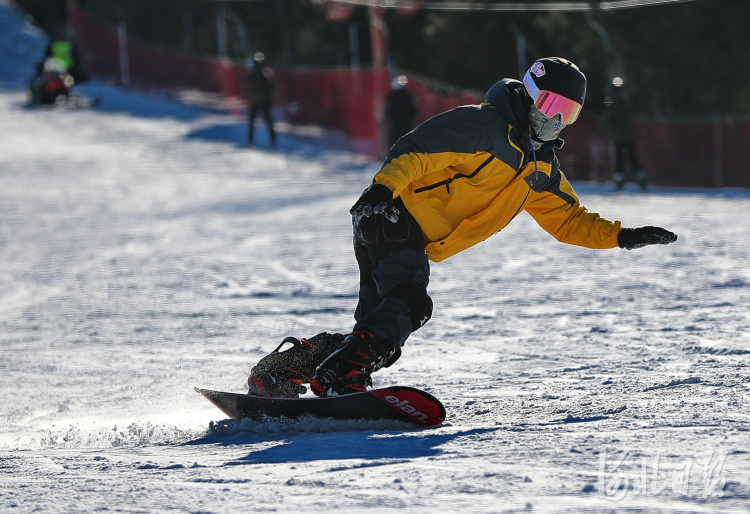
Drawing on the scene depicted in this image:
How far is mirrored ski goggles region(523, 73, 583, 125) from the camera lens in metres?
3.83

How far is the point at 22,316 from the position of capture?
6.89 meters

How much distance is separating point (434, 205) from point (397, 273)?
1.07 ft

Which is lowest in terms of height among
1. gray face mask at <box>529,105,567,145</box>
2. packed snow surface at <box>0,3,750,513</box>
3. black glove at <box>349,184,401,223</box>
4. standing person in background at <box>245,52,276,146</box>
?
packed snow surface at <box>0,3,750,513</box>

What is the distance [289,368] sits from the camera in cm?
412

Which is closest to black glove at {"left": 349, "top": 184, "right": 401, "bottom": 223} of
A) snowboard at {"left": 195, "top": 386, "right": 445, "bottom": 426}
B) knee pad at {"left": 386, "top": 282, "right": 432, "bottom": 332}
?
knee pad at {"left": 386, "top": 282, "right": 432, "bottom": 332}

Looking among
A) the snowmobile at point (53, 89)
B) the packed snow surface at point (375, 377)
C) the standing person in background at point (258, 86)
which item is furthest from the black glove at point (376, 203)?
the snowmobile at point (53, 89)

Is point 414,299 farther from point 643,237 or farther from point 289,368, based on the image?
point 643,237

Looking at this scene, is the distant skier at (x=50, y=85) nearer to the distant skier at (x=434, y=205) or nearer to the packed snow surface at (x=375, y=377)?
the packed snow surface at (x=375, y=377)

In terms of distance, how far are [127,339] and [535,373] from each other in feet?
8.77

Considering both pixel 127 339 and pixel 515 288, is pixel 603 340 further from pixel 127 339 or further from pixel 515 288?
pixel 127 339

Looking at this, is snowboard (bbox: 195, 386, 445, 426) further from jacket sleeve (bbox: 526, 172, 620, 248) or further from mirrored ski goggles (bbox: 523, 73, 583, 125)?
mirrored ski goggles (bbox: 523, 73, 583, 125)

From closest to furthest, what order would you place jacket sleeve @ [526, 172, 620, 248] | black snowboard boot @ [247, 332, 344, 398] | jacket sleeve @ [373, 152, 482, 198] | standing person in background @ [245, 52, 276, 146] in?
jacket sleeve @ [373, 152, 482, 198] → black snowboard boot @ [247, 332, 344, 398] → jacket sleeve @ [526, 172, 620, 248] → standing person in background @ [245, 52, 276, 146]

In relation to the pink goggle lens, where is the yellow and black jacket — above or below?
below

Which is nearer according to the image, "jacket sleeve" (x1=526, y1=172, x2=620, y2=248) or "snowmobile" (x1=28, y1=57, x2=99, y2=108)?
"jacket sleeve" (x1=526, y1=172, x2=620, y2=248)
